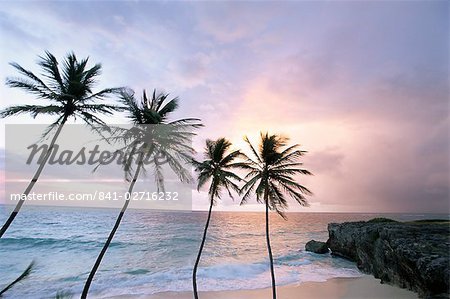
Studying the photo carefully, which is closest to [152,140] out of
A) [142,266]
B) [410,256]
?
[410,256]

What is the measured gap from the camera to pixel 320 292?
18.1 metres

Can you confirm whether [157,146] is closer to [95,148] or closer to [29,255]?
[95,148]

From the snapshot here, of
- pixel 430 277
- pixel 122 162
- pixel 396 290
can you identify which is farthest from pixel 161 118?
pixel 396 290

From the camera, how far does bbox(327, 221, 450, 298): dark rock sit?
12.4 m

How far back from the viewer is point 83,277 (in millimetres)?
24125

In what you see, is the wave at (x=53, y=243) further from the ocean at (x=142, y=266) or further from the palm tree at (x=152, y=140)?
the palm tree at (x=152, y=140)

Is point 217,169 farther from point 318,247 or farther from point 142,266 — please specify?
point 318,247

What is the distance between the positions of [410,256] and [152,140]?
15437 millimetres

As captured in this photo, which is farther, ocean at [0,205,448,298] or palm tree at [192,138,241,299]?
ocean at [0,205,448,298]

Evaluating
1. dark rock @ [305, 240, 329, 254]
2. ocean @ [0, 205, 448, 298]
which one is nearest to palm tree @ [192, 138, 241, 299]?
ocean @ [0, 205, 448, 298]

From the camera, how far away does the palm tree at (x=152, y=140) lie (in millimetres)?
11891

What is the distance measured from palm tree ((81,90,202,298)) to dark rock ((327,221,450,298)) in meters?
12.5

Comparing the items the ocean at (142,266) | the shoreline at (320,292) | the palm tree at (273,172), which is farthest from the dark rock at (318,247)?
the palm tree at (273,172)

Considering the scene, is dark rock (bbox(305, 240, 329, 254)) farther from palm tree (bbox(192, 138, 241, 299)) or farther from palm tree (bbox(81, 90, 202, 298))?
palm tree (bbox(81, 90, 202, 298))
